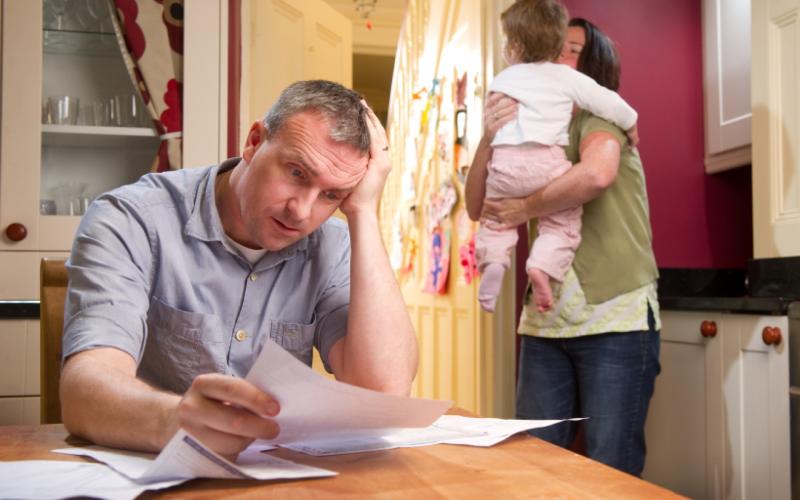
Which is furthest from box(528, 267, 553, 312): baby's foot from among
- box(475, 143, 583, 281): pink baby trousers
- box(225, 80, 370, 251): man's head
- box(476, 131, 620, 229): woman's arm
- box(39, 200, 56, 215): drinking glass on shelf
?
box(39, 200, 56, 215): drinking glass on shelf

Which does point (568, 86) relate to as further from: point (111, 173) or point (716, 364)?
point (111, 173)

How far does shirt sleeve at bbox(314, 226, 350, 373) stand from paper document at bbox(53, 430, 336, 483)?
18.2 inches

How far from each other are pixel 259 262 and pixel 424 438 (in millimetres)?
453

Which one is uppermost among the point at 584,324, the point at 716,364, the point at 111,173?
the point at 111,173

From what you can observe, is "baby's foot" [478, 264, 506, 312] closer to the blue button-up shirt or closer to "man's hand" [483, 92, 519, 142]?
"man's hand" [483, 92, 519, 142]

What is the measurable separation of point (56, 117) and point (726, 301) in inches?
76.2

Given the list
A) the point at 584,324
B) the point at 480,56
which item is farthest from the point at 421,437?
the point at 480,56

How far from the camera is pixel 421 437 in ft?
3.19

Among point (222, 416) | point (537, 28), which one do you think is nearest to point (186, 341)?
point (222, 416)

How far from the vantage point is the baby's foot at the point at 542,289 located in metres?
1.92

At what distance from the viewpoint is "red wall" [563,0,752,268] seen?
9.64 ft

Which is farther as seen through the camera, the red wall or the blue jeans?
the red wall

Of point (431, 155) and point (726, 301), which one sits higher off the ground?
point (431, 155)

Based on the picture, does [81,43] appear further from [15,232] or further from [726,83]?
[726,83]
